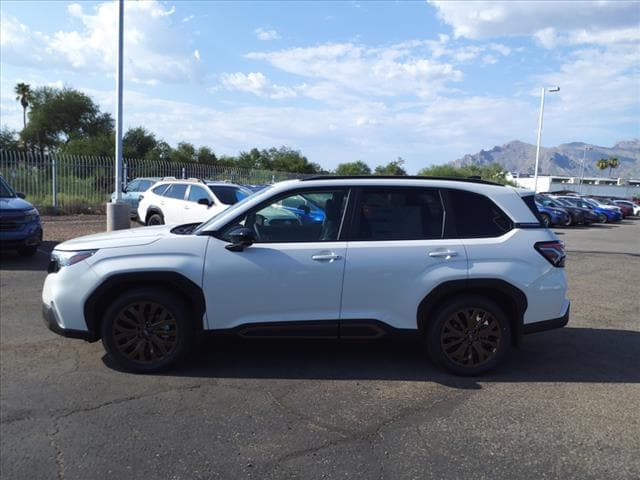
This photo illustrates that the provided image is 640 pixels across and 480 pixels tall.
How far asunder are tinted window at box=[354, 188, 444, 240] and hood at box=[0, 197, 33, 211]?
7.84 metres

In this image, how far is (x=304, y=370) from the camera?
4.75 meters

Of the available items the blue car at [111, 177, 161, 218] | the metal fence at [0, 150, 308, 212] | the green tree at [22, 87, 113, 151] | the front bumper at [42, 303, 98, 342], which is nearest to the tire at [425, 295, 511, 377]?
the front bumper at [42, 303, 98, 342]

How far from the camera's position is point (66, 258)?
4.55 m

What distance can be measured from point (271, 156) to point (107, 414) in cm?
5472

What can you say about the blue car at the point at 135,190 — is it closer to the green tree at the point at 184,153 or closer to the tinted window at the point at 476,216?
the tinted window at the point at 476,216

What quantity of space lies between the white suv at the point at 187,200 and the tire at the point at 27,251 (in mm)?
3303

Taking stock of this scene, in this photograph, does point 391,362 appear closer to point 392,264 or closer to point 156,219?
point 392,264

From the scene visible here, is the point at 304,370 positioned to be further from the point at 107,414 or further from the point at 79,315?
the point at 79,315

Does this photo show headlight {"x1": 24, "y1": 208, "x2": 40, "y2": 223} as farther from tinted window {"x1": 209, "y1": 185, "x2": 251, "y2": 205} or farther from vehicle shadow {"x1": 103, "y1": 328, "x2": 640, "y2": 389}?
vehicle shadow {"x1": 103, "y1": 328, "x2": 640, "y2": 389}

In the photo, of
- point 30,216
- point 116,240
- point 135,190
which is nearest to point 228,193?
point 30,216

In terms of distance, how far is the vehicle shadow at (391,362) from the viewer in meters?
4.65

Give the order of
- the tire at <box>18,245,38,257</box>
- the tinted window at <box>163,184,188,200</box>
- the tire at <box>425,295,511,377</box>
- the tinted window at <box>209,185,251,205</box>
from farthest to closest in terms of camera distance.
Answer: the tinted window at <box>163,184,188,200</box> → the tinted window at <box>209,185,251,205</box> → the tire at <box>18,245,38,257</box> → the tire at <box>425,295,511,377</box>

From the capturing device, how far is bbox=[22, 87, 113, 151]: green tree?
49.5 m

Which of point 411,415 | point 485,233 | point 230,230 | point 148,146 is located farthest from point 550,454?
point 148,146
